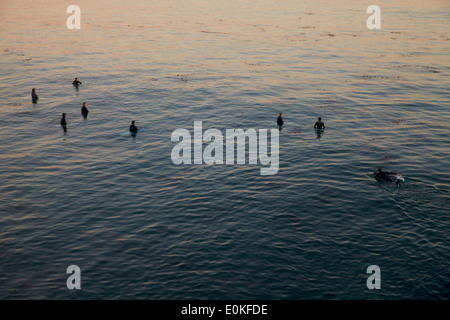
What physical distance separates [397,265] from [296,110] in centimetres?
3676

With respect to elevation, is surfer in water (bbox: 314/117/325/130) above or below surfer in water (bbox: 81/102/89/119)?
below

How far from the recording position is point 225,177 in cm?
4441

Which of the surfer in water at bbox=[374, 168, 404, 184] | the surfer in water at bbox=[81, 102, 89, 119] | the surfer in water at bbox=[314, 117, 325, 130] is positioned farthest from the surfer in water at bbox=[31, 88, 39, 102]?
the surfer in water at bbox=[374, 168, 404, 184]

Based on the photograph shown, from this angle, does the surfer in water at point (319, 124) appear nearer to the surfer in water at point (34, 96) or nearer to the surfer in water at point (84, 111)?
the surfer in water at point (84, 111)

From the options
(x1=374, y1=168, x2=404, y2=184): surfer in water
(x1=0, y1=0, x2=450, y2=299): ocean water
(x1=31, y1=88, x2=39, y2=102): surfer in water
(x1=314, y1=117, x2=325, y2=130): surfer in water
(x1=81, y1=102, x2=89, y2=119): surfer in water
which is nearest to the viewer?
(x1=0, y1=0, x2=450, y2=299): ocean water

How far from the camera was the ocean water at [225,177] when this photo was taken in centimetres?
2991

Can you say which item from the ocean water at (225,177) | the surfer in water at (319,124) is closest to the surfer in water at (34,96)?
the ocean water at (225,177)

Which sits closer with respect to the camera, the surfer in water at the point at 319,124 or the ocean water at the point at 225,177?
the ocean water at the point at 225,177

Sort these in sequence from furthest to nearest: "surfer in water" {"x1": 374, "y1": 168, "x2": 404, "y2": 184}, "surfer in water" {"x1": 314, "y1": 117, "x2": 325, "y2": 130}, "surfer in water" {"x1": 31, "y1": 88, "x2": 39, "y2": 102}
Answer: "surfer in water" {"x1": 31, "y1": 88, "x2": 39, "y2": 102} → "surfer in water" {"x1": 314, "y1": 117, "x2": 325, "y2": 130} → "surfer in water" {"x1": 374, "y1": 168, "x2": 404, "y2": 184}

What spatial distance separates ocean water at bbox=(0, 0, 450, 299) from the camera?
2991 centimetres

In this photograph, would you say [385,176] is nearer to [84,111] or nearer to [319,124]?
[319,124]

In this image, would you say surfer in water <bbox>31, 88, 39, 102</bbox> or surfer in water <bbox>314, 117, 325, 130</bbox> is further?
surfer in water <bbox>31, 88, 39, 102</bbox>

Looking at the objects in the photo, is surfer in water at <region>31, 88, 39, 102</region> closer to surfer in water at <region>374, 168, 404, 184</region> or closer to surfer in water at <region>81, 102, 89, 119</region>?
surfer in water at <region>81, 102, 89, 119</region>

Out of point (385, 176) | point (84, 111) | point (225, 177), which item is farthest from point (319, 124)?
point (84, 111)
